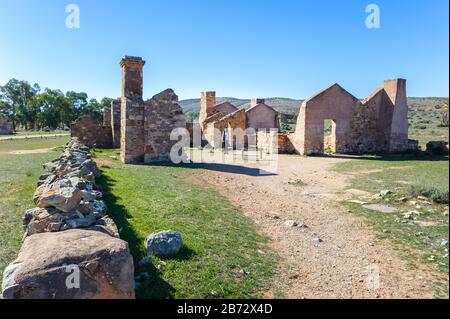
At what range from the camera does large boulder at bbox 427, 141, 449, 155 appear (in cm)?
1866

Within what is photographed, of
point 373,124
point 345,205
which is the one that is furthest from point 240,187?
point 373,124

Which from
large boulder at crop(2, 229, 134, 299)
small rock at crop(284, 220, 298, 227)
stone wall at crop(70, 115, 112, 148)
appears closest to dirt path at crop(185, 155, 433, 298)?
small rock at crop(284, 220, 298, 227)

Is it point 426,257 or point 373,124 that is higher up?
point 373,124

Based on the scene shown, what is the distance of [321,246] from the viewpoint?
5.65m

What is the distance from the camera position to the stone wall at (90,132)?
70.0ft

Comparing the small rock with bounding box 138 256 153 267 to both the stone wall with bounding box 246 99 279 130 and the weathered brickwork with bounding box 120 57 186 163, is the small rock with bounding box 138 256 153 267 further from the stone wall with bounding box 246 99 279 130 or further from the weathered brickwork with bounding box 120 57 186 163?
the stone wall with bounding box 246 99 279 130

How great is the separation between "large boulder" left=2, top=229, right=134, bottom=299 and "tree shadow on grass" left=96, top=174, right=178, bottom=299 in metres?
0.72

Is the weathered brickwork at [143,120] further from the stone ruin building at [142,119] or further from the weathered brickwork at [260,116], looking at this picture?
the weathered brickwork at [260,116]

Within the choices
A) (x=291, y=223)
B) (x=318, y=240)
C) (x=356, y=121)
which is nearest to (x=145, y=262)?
(x=318, y=240)

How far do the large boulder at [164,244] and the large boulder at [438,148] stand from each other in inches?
743
